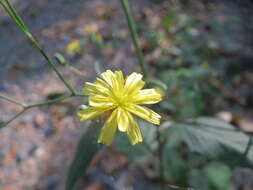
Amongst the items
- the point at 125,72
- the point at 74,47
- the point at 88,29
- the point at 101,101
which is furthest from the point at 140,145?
the point at 88,29

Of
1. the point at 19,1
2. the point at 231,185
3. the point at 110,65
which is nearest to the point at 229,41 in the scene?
the point at 110,65

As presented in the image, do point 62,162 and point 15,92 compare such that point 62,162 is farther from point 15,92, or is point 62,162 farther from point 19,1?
point 19,1

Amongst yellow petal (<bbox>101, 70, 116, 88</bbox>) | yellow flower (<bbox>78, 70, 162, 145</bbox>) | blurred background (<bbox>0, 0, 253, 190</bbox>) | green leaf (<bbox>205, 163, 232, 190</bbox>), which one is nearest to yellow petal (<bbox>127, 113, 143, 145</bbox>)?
yellow flower (<bbox>78, 70, 162, 145</bbox>)

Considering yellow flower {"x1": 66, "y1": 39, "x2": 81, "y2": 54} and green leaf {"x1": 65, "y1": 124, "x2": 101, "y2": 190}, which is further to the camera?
yellow flower {"x1": 66, "y1": 39, "x2": 81, "y2": 54}

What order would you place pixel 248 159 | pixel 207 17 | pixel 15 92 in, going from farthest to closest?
pixel 207 17 → pixel 15 92 → pixel 248 159

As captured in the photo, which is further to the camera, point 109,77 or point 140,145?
Result: point 140,145

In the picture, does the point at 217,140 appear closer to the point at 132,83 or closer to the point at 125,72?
the point at 132,83

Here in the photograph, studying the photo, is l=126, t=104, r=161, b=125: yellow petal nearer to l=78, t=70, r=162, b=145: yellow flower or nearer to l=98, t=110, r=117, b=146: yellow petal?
l=78, t=70, r=162, b=145: yellow flower
